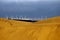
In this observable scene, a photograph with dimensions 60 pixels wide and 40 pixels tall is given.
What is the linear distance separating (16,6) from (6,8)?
0.18 metres

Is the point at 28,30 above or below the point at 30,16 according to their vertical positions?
above

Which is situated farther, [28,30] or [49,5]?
[49,5]

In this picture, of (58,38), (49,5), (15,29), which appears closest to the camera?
(58,38)

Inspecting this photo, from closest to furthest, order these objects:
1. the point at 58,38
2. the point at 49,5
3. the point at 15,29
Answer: the point at 58,38 < the point at 15,29 < the point at 49,5

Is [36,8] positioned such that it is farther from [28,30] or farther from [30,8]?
[28,30]

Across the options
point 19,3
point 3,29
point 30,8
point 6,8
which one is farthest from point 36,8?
point 3,29

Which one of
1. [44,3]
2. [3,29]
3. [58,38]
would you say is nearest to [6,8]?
[44,3]

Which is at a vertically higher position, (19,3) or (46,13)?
(19,3)

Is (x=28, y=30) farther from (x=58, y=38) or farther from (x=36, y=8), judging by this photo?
(x=36, y=8)

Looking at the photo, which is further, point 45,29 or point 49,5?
point 49,5

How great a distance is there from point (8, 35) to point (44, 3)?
1635 mm

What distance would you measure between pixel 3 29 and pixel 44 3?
1594 millimetres

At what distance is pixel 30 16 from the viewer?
8.41ft

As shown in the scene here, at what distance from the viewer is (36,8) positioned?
258cm
